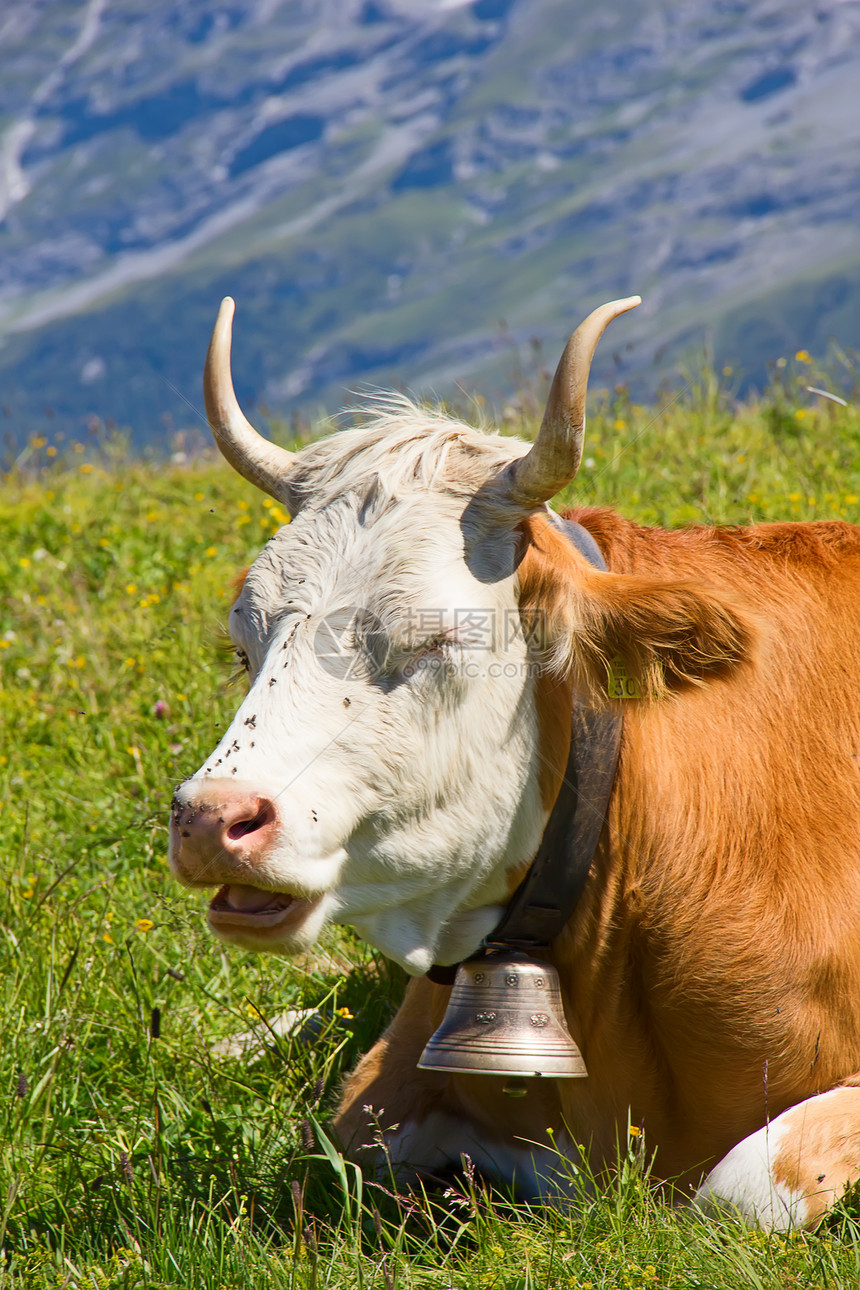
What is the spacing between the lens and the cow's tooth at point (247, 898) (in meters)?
2.71

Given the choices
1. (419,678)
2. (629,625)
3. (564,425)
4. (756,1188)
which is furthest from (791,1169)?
(564,425)

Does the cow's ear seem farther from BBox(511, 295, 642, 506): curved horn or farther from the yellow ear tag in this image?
BBox(511, 295, 642, 506): curved horn

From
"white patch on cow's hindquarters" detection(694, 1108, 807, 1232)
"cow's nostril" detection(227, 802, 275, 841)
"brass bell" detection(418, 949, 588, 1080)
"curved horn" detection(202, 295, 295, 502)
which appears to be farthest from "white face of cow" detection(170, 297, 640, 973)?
"white patch on cow's hindquarters" detection(694, 1108, 807, 1232)

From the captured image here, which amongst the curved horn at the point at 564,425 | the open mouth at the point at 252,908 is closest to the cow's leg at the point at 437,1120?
the open mouth at the point at 252,908

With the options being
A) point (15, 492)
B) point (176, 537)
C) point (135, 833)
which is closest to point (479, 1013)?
point (135, 833)

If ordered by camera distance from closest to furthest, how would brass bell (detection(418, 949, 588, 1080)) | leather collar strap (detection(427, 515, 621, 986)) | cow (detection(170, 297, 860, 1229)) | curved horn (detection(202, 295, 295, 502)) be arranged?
1. cow (detection(170, 297, 860, 1229))
2. brass bell (detection(418, 949, 588, 1080))
3. leather collar strap (detection(427, 515, 621, 986))
4. curved horn (detection(202, 295, 295, 502))

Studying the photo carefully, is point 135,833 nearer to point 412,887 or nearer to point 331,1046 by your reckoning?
point 331,1046

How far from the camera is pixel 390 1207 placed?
11.1 ft

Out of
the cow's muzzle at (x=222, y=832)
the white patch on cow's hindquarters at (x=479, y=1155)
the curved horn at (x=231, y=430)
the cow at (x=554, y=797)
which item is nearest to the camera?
the cow's muzzle at (x=222, y=832)

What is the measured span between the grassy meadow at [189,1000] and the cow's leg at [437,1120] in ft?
0.32

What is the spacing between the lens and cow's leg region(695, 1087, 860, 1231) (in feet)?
9.14

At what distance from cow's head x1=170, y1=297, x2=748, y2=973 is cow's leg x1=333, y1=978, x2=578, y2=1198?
54 cm

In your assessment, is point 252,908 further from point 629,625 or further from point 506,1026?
point 629,625
